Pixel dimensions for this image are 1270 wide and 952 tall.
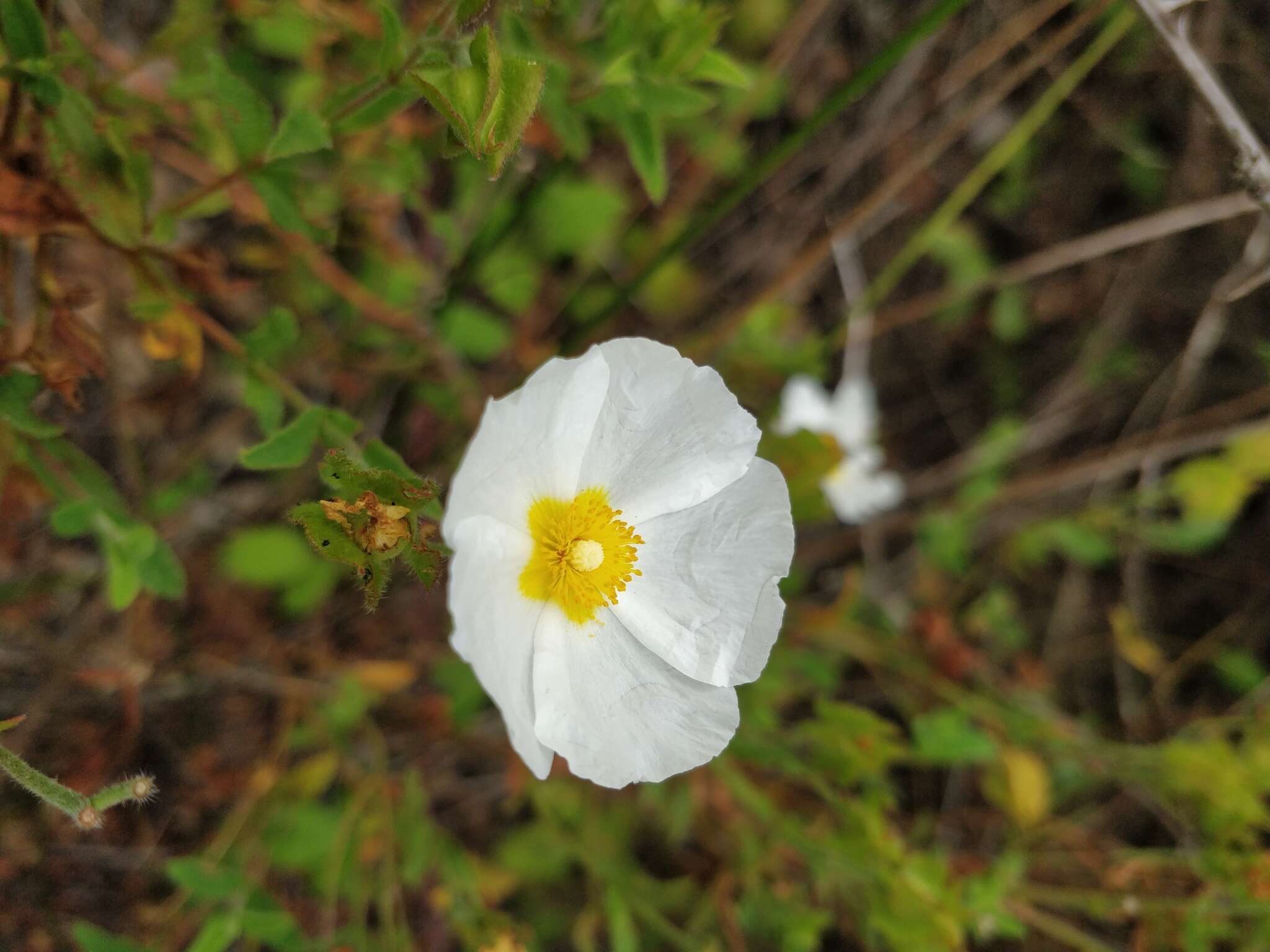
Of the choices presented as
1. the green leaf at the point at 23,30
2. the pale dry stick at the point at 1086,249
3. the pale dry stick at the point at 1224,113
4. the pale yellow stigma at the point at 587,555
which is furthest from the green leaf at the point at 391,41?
the pale dry stick at the point at 1086,249

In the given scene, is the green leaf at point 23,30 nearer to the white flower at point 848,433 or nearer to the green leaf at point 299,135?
the green leaf at point 299,135

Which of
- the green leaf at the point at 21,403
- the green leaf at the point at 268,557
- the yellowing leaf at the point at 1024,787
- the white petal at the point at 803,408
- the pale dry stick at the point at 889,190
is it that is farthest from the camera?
the white petal at the point at 803,408

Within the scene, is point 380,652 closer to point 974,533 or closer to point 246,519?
point 246,519

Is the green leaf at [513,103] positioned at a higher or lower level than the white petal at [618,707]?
higher

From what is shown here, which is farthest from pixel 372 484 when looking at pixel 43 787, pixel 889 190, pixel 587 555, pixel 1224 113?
pixel 889 190

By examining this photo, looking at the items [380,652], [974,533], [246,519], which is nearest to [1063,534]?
[974,533]

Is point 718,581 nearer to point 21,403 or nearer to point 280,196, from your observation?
point 280,196
